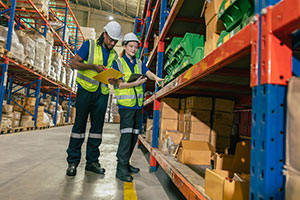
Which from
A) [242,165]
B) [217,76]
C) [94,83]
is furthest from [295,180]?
[94,83]

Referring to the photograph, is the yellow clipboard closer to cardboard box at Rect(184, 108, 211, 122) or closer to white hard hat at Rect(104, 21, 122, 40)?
white hard hat at Rect(104, 21, 122, 40)

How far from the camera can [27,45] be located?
6.62 meters

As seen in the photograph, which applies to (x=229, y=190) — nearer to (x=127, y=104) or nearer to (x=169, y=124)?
(x=127, y=104)

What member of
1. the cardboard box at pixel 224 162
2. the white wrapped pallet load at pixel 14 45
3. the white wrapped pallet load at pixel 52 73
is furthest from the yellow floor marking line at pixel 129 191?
the white wrapped pallet load at pixel 52 73

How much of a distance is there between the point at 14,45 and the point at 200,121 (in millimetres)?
5826

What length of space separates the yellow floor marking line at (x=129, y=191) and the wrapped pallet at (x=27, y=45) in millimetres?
5854

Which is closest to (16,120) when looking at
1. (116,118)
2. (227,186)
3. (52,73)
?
(52,73)

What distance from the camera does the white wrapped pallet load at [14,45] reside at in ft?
18.8

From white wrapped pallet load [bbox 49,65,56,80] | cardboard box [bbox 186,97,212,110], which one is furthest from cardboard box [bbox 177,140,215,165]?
white wrapped pallet load [bbox 49,65,56,80]

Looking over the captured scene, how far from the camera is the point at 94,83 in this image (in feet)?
9.27

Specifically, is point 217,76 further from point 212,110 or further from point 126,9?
point 126,9

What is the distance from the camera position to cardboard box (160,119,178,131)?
10.4ft

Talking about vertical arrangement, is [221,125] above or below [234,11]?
below

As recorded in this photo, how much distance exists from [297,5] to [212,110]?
217 centimetres
